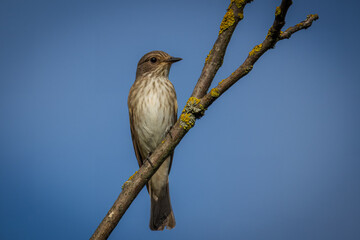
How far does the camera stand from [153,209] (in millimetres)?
5883

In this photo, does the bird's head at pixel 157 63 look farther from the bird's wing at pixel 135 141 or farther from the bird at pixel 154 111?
the bird's wing at pixel 135 141

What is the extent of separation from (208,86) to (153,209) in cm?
320

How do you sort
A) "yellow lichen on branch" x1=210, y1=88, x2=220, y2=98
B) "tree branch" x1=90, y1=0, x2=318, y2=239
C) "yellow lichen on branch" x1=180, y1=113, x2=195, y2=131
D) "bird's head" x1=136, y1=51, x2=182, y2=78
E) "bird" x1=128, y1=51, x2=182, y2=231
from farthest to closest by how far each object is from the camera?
1. "bird's head" x1=136, y1=51, x2=182, y2=78
2. "bird" x1=128, y1=51, x2=182, y2=231
3. "yellow lichen on branch" x1=180, y1=113, x2=195, y2=131
4. "yellow lichen on branch" x1=210, y1=88, x2=220, y2=98
5. "tree branch" x1=90, y1=0, x2=318, y2=239

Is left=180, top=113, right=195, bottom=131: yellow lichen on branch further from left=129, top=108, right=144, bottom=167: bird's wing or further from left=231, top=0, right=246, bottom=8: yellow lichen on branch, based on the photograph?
left=129, top=108, right=144, bottom=167: bird's wing

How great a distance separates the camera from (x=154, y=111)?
5.23 meters

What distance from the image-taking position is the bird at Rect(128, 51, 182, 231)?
5.25m

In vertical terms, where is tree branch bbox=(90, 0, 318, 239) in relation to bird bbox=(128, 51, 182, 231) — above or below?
below

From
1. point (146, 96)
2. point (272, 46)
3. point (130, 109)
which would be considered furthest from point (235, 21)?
point (130, 109)

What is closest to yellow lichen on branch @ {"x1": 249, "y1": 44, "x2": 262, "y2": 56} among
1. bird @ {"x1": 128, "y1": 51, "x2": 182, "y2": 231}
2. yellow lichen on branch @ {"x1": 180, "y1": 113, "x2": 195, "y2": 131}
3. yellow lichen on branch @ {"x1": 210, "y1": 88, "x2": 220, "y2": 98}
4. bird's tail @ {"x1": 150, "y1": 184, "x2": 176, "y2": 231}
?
yellow lichen on branch @ {"x1": 210, "y1": 88, "x2": 220, "y2": 98}

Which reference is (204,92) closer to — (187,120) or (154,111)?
(187,120)

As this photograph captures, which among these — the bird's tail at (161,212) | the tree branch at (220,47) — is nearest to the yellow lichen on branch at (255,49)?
the tree branch at (220,47)

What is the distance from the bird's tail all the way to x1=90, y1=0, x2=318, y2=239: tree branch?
2.34 metres

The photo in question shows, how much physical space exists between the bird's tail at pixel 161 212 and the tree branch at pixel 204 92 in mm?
2340

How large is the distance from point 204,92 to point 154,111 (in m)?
2.00
